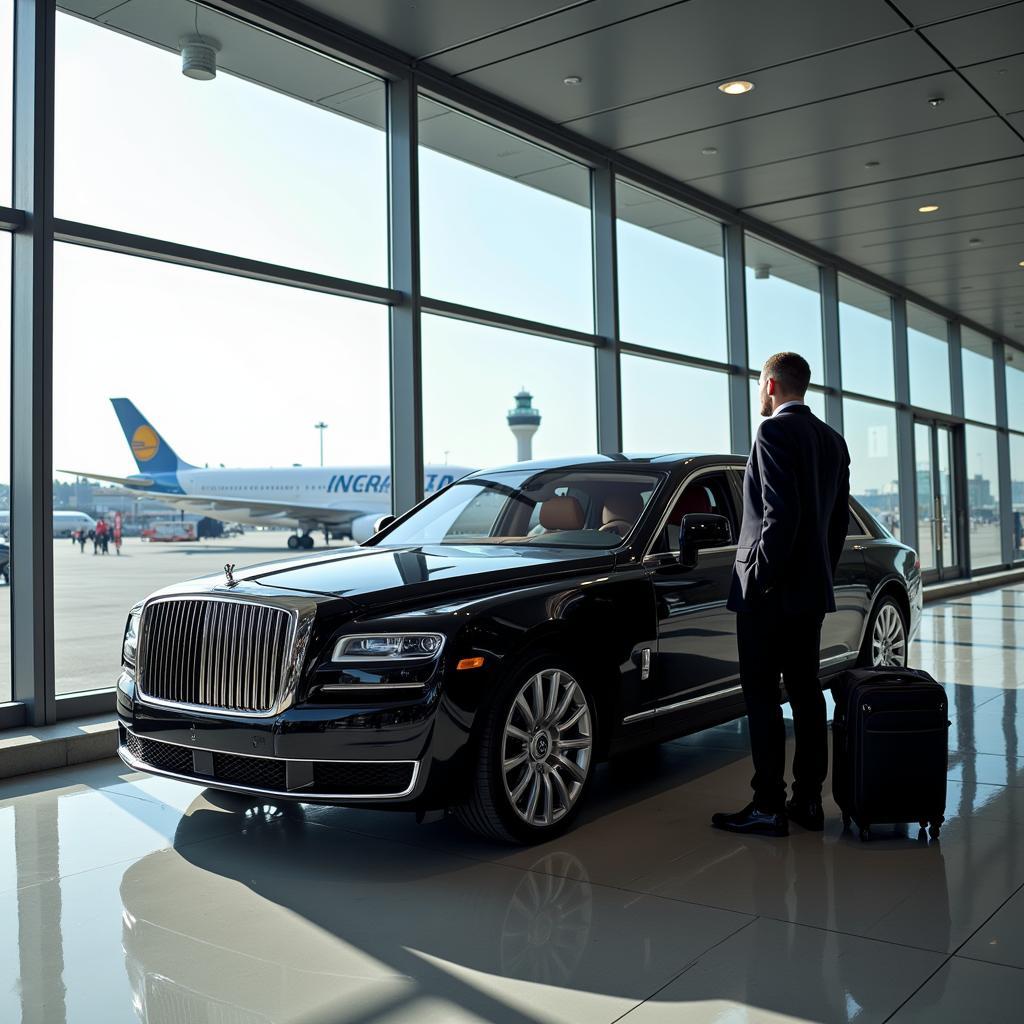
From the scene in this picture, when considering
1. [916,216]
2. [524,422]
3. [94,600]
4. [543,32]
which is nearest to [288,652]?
[94,600]

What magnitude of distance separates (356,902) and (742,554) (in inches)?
74.9

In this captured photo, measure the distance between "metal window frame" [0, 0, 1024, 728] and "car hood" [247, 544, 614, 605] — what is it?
2096mm

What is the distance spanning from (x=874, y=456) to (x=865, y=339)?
176 cm

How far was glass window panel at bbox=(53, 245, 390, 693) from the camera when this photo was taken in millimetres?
6336

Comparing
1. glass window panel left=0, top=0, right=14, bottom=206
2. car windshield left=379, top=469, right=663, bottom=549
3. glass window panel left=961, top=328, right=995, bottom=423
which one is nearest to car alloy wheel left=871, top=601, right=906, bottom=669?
car windshield left=379, top=469, right=663, bottom=549

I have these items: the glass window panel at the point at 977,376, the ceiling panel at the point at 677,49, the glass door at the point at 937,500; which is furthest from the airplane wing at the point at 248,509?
the glass window panel at the point at 977,376

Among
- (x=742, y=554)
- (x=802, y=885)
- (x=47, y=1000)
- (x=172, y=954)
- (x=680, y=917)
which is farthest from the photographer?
(x=742, y=554)

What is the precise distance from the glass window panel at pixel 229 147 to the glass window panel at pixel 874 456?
9257 mm

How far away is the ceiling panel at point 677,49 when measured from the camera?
24.5ft

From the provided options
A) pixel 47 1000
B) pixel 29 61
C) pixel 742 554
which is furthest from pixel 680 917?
pixel 29 61

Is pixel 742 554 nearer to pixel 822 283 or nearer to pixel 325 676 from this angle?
pixel 325 676

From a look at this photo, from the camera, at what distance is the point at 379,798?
3.72 m

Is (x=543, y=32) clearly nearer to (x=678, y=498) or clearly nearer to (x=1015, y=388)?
(x=678, y=498)

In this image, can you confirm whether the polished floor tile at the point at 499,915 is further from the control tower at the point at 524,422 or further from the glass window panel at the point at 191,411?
the control tower at the point at 524,422
